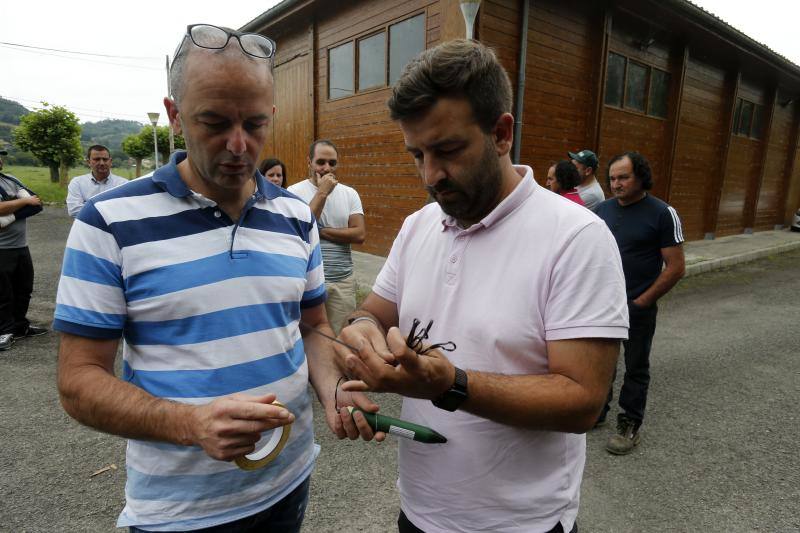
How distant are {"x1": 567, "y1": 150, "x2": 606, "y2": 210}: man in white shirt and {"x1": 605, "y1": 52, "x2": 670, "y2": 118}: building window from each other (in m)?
6.14

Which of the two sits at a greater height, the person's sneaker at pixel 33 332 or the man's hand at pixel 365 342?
the man's hand at pixel 365 342

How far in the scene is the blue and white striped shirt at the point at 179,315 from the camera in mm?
1291

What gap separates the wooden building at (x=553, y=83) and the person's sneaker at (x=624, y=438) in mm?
6060

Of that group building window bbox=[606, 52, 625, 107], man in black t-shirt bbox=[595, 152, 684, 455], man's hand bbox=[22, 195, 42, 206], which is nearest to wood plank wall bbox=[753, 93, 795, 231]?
building window bbox=[606, 52, 625, 107]

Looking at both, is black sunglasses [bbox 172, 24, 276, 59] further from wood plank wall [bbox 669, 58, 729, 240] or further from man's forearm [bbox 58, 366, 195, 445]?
wood plank wall [bbox 669, 58, 729, 240]

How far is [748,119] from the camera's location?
51.8ft

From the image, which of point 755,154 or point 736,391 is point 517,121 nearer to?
point 736,391

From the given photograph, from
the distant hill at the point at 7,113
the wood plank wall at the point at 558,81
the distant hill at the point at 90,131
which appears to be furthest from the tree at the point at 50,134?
the distant hill at the point at 7,113

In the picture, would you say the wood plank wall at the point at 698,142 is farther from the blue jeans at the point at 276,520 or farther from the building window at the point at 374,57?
the blue jeans at the point at 276,520

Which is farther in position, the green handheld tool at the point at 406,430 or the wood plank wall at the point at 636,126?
the wood plank wall at the point at 636,126

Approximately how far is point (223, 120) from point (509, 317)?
39.7 inches

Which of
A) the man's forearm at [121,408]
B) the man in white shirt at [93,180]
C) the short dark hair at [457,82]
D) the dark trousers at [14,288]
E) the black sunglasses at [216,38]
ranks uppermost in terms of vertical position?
the black sunglasses at [216,38]

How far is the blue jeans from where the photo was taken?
1456 millimetres

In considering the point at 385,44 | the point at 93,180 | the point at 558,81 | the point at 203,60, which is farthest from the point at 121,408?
the point at 558,81
